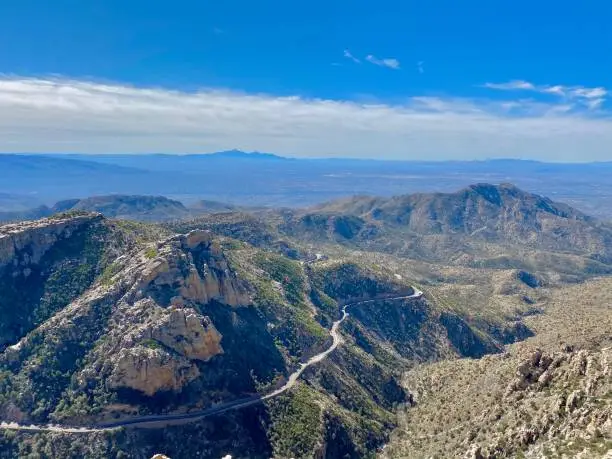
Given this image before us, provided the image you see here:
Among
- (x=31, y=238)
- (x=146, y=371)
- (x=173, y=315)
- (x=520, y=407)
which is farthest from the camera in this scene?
(x=31, y=238)

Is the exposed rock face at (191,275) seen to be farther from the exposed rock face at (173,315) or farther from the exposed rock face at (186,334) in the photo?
the exposed rock face at (186,334)

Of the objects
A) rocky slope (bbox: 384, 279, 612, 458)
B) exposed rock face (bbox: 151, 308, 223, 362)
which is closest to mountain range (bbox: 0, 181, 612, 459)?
exposed rock face (bbox: 151, 308, 223, 362)

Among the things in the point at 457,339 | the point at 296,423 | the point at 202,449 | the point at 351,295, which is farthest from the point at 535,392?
the point at 351,295

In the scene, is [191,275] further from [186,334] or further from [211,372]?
[211,372]

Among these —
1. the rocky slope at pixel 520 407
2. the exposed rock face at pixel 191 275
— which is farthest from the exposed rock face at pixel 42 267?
the rocky slope at pixel 520 407

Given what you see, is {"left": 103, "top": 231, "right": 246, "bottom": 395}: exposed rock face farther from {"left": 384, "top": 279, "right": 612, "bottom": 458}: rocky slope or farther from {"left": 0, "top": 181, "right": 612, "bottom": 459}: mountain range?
{"left": 384, "top": 279, "right": 612, "bottom": 458}: rocky slope

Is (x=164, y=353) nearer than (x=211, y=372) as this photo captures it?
Yes

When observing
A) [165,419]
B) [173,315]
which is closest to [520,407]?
[165,419]
